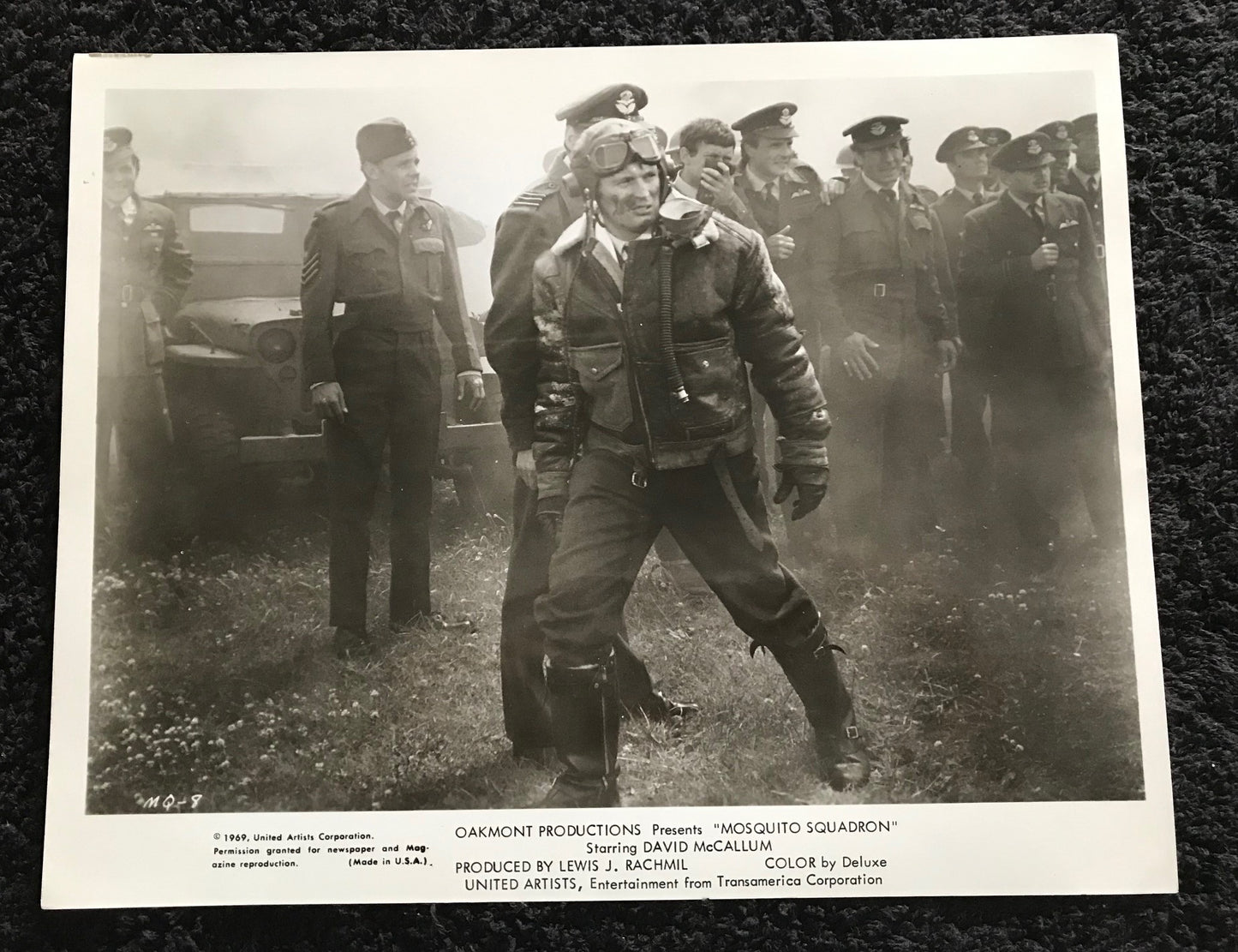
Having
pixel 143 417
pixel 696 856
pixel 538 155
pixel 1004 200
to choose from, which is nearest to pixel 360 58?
pixel 538 155

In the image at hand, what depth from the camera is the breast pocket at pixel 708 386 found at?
1.72 metres

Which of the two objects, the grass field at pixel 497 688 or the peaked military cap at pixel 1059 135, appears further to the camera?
the peaked military cap at pixel 1059 135

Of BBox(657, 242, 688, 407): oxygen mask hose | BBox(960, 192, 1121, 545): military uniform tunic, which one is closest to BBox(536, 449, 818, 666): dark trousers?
BBox(657, 242, 688, 407): oxygen mask hose

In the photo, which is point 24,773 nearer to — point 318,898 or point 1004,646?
point 318,898

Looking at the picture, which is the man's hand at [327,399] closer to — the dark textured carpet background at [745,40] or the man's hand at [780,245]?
the dark textured carpet background at [745,40]

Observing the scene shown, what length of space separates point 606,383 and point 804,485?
0.44 metres

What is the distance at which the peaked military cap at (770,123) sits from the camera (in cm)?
180

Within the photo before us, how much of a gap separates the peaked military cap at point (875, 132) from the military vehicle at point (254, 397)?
86 centimetres

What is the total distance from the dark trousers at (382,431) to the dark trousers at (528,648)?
0.62ft

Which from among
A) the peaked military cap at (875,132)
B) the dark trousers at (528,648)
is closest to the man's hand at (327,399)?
the dark trousers at (528,648)

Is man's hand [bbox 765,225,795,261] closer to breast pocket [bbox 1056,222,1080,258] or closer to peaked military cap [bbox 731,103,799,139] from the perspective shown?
peaked military cap [bbox 731,103,799,139]

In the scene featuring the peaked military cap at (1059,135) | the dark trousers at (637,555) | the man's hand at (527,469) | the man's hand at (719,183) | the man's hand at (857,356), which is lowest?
the dark trousers at (637,555)

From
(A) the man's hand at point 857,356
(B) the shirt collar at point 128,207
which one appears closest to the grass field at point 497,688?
(A) the man's hand at point 857,356

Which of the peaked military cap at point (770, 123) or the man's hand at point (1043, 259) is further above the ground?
the peaked military cap at point (770, 123)
